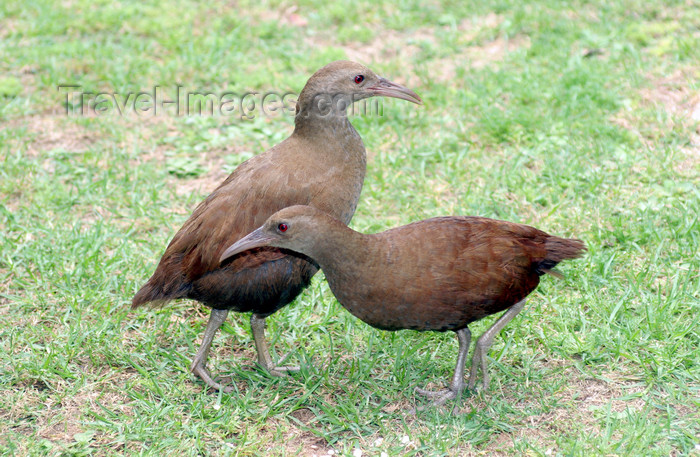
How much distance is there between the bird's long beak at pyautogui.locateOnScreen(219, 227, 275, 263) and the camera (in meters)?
3.78

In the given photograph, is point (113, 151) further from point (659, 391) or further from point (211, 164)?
point (659, 391)

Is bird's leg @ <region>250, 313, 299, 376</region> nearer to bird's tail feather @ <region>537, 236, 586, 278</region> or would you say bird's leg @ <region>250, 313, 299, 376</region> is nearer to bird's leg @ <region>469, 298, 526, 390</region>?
bird's leg @ <region>469, 298, 526, 390</region>

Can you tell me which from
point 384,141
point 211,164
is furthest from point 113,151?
point 384,141

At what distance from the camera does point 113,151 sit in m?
6.32

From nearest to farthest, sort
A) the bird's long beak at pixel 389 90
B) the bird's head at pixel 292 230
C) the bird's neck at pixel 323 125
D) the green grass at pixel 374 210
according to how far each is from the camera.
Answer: the bird's head at pixel 292 230
the green grass at pixel 374 210
the bird's neck at pixel 323 125
the bird's long beak at pixel 389 90

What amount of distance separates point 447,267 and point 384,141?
8.95ft

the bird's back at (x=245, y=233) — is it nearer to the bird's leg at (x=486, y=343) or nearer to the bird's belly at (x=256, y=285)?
the bird's belly at (x=256, y=285)

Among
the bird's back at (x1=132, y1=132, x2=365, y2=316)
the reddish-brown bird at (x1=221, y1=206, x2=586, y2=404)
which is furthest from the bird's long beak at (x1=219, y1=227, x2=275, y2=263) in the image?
the bird's back at (x1=132, y1=132, x2=365, y2=316)

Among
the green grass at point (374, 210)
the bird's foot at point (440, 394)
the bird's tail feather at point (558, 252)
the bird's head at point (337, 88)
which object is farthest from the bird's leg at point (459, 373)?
the bird's head at point (337, 88)

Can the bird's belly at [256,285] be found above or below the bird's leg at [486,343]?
above

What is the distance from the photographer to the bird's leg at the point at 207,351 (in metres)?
4.27

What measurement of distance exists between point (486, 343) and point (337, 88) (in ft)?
5.75

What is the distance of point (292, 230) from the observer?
3730 millimetres

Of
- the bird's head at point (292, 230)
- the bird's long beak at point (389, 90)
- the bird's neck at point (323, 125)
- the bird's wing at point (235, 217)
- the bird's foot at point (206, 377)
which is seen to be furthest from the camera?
the bird's long beak at point (389, 90)
